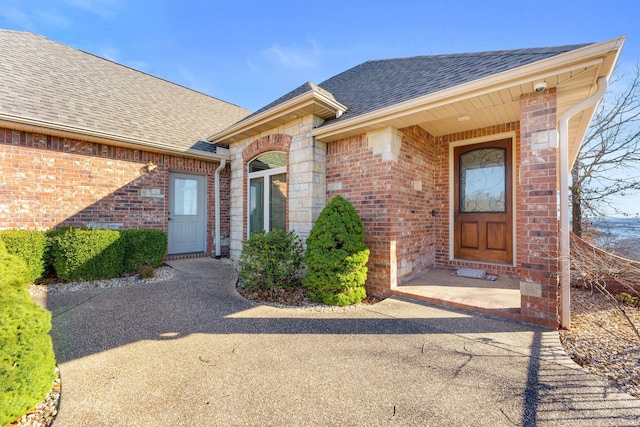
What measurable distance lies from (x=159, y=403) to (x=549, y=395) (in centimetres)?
287

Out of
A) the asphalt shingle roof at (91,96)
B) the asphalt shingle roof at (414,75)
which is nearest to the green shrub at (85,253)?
the asphalt shingle roof at (91,96)

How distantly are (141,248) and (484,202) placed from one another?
6725 millimetres

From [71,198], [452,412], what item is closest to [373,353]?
[452,412]

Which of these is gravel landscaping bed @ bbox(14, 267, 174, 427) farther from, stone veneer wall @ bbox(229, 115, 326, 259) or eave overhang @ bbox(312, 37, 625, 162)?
eave overhang @ bbox(312, 37, 625, 162)

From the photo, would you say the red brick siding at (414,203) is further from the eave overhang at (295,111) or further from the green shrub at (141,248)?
the green shrub at (141,248)

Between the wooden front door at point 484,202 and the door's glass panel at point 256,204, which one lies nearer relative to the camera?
the wooden front door at point 484,202

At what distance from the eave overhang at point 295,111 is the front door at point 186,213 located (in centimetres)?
186

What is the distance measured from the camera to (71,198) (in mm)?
5266

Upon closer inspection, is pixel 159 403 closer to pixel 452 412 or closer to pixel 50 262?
pixel 452 412

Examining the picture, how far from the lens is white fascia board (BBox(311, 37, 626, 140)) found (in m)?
2.69

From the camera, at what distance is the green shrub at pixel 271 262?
443 centimetres

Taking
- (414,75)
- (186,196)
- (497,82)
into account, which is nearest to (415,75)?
(414,75)

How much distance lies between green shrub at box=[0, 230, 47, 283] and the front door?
7.30ft

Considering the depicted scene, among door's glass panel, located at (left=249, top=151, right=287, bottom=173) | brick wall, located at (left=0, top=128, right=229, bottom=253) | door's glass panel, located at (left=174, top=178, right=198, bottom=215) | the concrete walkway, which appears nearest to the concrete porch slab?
the concrete walkway
